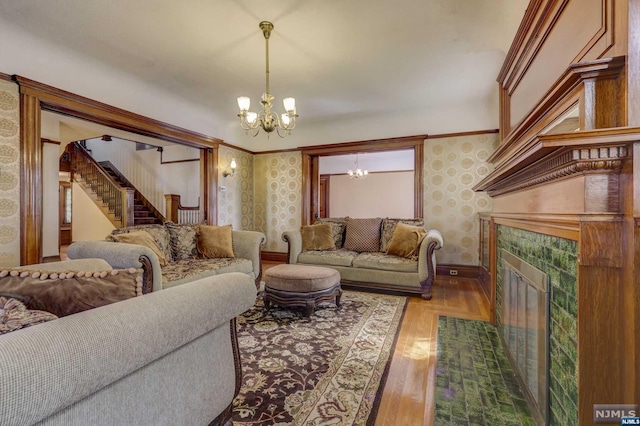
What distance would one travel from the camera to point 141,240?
284 cm

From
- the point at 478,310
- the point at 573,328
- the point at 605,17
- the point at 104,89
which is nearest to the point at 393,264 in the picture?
the point at 478,310

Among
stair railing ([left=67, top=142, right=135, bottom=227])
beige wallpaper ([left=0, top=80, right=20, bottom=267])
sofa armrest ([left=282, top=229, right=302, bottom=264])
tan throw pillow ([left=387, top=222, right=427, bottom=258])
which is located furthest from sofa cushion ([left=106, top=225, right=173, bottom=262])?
stair railing ([left=67, top=142, right=135, bottom=227])

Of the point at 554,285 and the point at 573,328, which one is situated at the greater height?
the point at 554,285

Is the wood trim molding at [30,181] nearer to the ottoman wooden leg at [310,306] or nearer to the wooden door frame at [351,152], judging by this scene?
the ottoman wooden leg at [310,306]

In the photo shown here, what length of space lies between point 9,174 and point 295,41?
2934 mm

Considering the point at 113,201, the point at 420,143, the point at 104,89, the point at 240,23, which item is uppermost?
the point at 240,23

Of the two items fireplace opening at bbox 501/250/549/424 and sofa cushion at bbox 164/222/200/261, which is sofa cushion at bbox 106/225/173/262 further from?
fireplace opening at bbox 501/250/549/424

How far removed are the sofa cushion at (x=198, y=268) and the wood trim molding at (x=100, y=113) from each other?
6.21ft

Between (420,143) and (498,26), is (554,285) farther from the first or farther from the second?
(420,143)

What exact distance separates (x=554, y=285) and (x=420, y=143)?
3759 mm

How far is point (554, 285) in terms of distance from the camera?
3.84ft

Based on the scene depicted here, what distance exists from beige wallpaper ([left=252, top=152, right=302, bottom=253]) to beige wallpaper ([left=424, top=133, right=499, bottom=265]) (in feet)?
7.86

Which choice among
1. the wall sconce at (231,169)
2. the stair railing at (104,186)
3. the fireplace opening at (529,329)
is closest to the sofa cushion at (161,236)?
the wall sconce at (231,169)

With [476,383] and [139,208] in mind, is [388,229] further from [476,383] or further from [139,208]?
[139,208]
